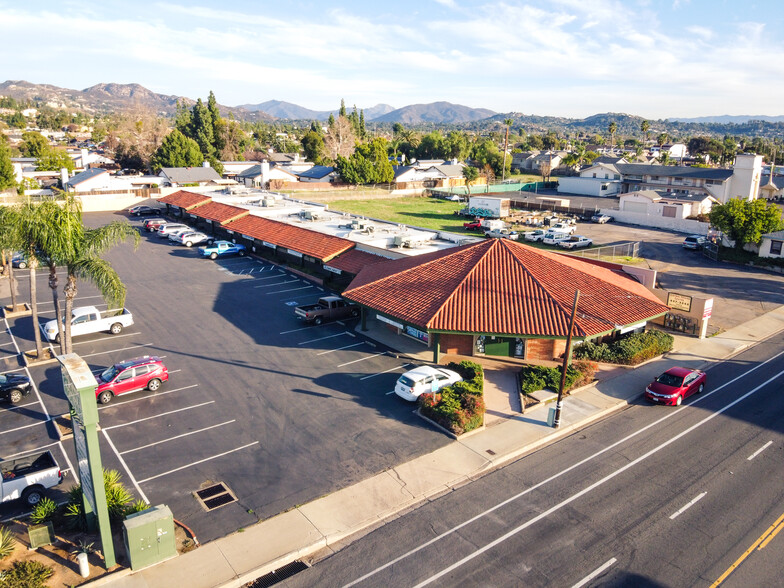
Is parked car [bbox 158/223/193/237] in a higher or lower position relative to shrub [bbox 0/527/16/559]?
higher

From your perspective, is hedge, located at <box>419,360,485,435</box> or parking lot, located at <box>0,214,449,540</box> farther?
hedge, located at <box>419,360,485,435</box>

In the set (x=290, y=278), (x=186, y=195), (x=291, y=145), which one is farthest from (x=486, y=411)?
(x=291, y=145)

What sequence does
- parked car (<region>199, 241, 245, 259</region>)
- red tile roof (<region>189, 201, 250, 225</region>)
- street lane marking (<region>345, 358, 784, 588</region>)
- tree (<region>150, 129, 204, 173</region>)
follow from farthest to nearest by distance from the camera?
tree (<region>150, 129, 204, 173</region>)
red tile roof (<region>189, 201, 250, 225</region>)
parked car (<region>199, 241, 245, 259</region>)
street lane marking (<region>345, 358, 784, 588</region>)

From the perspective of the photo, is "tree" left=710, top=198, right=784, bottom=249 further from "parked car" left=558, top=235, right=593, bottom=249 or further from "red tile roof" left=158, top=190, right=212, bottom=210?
"red tile roof" left=158, top=190, right=212, bottom=210

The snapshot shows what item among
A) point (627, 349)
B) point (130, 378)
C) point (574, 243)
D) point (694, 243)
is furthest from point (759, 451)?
point (694, 243)

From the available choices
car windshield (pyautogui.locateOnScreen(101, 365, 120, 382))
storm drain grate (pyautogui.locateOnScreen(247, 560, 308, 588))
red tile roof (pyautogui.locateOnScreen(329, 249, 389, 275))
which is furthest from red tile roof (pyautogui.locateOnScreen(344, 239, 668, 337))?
storm drain grate (pyautogui.locateOnScreen(247, 560, 308, 588))

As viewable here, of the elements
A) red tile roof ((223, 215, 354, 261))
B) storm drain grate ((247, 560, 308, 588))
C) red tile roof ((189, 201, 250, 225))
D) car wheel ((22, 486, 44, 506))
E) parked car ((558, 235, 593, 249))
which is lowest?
storm drain grate ((247, 560, 308, 588))

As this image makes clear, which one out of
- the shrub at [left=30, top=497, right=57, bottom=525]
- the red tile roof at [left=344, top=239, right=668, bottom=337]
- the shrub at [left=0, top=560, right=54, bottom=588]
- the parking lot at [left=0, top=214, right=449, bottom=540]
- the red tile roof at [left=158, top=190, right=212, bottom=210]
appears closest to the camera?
the shrub at [left=0, top=560, right=54, bottom=588]
